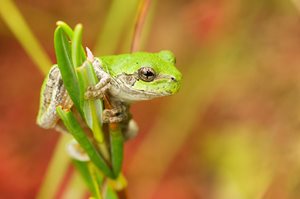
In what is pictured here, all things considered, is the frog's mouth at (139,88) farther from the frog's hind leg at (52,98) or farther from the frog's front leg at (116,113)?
the frog's hind leg at (52,98)

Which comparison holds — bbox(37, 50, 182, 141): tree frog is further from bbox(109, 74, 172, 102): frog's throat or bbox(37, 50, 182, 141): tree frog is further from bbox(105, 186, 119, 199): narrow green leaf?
bbox(105, 186, 119, 199): narrow green leaf

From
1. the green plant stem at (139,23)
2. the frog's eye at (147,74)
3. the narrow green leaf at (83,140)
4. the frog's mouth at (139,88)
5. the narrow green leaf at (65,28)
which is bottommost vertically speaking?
the narrow green leaf at (83,140)

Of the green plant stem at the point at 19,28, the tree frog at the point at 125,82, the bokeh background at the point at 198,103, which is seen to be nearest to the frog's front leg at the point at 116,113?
the tree frog at the point at 125,82

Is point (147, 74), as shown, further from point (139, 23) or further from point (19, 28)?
point (19, 28)

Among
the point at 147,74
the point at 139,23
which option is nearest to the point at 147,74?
the point at 147,74

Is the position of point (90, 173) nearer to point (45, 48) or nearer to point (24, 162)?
point (24, 162)

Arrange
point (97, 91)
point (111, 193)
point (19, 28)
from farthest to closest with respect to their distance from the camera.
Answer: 1. point (19, 28)
2. point (111, 193)
3. point (97, 91)
